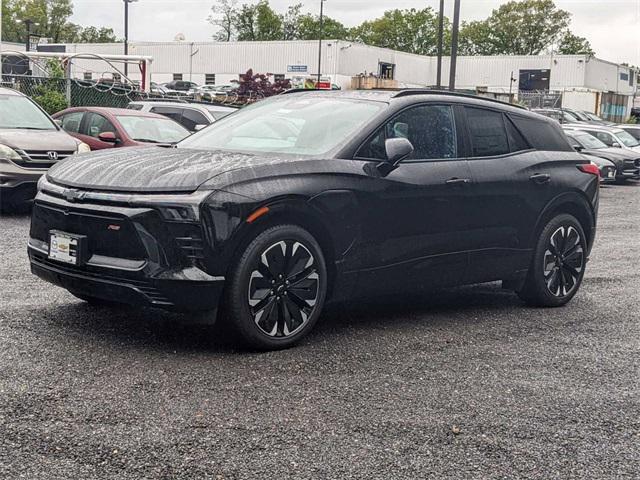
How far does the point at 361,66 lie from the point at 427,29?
52579 millimetres

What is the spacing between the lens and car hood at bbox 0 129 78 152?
1209 centimetres

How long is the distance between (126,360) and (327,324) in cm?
168

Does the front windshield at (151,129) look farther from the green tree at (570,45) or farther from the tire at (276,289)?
the green tree at (570,45)

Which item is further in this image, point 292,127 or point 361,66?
point 361,66

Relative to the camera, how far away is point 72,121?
1526cm

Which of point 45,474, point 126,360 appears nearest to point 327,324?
point 126,360

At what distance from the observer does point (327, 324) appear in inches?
253

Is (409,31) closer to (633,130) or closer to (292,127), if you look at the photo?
(633,130)

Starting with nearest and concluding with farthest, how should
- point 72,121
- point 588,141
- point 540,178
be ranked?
point 540,178 → point 72,121 → point 588,141

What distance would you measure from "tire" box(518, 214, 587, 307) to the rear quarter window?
61 cm

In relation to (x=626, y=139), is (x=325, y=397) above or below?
below

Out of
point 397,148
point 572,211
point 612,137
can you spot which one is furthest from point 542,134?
point 612,137

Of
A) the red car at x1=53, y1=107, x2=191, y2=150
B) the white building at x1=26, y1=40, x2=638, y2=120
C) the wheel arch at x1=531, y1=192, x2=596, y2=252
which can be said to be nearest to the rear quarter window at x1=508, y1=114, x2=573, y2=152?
the wheel arch at x1=531, y1=192, x2=596, y2=252

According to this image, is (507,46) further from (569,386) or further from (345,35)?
(569,386)
